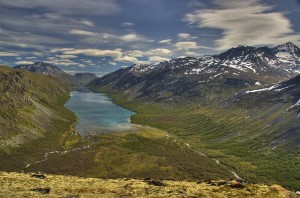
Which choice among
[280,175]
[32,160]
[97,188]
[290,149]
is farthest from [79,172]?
[97,188]

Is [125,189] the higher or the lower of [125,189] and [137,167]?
the higher

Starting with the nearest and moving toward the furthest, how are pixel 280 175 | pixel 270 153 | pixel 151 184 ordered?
pixel 151 184 < pixel 280 175 < pixel 270 153

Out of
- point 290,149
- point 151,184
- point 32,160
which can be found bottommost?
point 32,160

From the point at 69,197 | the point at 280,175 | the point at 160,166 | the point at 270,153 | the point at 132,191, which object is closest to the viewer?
the point at 69,197

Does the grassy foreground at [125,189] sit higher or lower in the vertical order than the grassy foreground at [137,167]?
higher

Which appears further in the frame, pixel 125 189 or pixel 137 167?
pixel 137 167

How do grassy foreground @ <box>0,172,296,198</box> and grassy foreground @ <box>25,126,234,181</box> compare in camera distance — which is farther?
grassy foreground @ <box>25,126,234,181</box>

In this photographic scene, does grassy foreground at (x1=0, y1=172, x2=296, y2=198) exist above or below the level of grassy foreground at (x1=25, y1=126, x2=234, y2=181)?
above

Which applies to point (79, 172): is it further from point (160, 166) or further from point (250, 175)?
point (250, 175)
